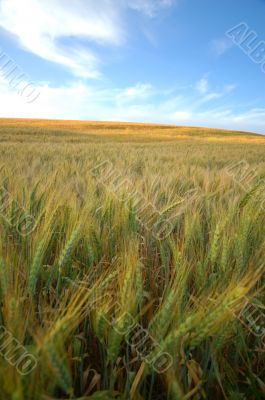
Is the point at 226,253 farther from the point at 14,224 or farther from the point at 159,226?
the point at 14,224

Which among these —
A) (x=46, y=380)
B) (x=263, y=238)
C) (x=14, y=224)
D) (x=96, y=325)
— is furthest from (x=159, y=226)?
(x=46, y=380)

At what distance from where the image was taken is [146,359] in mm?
555

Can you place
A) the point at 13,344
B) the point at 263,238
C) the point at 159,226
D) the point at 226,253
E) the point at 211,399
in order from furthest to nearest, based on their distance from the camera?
the point at 159,226
the point at 263,238
the point at 226,253
the point at 211,399
the point at 13,344

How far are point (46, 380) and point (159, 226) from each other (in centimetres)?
87

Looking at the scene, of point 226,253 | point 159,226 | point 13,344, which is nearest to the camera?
point 13,344

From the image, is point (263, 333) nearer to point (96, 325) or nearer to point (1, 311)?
point (96, 325)

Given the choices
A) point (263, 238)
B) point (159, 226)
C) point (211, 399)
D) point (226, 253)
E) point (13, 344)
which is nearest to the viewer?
point (13, 344)

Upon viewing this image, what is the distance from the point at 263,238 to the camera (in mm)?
1134

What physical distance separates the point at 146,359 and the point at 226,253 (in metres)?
0.45

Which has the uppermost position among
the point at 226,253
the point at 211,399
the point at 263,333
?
the point at 226,253

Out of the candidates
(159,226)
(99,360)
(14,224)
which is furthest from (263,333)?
(14,224)

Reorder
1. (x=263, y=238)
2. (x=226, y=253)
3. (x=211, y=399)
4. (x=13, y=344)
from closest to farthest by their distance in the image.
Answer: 1. (x=13, y=344)
2. (x=211, y=399)
3. (x=226, y=253)
4. (x=263, y=238)

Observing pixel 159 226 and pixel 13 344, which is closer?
pixel 13 344

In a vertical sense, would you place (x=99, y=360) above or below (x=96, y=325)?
below
